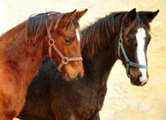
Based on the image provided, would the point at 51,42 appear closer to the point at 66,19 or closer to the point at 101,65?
the point at 66,19

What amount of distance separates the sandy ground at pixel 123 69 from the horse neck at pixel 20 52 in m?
3.31

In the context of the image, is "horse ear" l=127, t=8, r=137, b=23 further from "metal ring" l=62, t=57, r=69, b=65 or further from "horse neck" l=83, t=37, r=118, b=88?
"metal ring" l=62, t=57, r=69, b=65

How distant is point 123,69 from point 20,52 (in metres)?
3.93

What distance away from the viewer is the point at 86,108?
3.99 m

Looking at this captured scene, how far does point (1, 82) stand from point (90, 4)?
478 cm

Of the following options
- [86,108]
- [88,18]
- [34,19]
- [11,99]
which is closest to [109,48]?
[86,108]

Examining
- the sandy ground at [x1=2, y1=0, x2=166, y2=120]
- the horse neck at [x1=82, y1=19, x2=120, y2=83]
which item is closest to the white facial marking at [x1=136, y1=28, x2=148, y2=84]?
the horse neck at [x1=82, y1=19, x2=120, y2=83]

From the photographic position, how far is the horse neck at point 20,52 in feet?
11.7

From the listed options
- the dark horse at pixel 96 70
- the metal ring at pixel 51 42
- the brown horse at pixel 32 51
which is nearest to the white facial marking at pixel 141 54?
the dark horse at pixel 96 70

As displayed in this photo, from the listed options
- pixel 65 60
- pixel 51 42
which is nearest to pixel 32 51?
pixel 51 42

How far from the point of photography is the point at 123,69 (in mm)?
7277

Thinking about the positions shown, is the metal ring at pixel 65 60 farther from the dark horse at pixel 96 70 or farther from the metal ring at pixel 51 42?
the dark horse at pixel 96 70

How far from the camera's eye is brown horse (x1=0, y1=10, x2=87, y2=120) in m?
3.46

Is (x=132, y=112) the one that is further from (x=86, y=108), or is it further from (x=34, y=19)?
(x=34, y=19)
